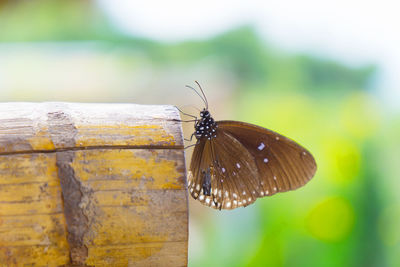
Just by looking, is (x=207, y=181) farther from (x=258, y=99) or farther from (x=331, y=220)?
(x=331, y=220)

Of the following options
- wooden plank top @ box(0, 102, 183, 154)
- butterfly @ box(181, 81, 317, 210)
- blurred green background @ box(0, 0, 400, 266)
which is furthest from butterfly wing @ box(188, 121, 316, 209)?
blurred green background @ box(0, 0, 400, 266)

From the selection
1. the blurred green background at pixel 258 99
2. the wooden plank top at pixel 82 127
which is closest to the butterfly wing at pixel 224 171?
the wooden plank top at pixel 82 127

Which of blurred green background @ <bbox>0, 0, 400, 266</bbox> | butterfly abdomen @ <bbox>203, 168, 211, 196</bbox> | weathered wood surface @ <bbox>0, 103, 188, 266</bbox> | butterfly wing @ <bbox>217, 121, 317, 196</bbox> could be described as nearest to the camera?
weathered wood surface @ <bbox>0, 103, 188, 266</bbox>

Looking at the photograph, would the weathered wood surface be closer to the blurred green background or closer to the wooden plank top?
the wooden plank top

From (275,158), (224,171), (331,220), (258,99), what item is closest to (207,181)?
(224,171)

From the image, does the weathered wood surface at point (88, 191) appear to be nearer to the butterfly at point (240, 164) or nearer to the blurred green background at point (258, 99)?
the butterfly at point (240, 164)

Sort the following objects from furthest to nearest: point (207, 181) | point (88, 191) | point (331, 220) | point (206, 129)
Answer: point (331, 220), point (206, 129), point (207, 181), point (88, 191)
